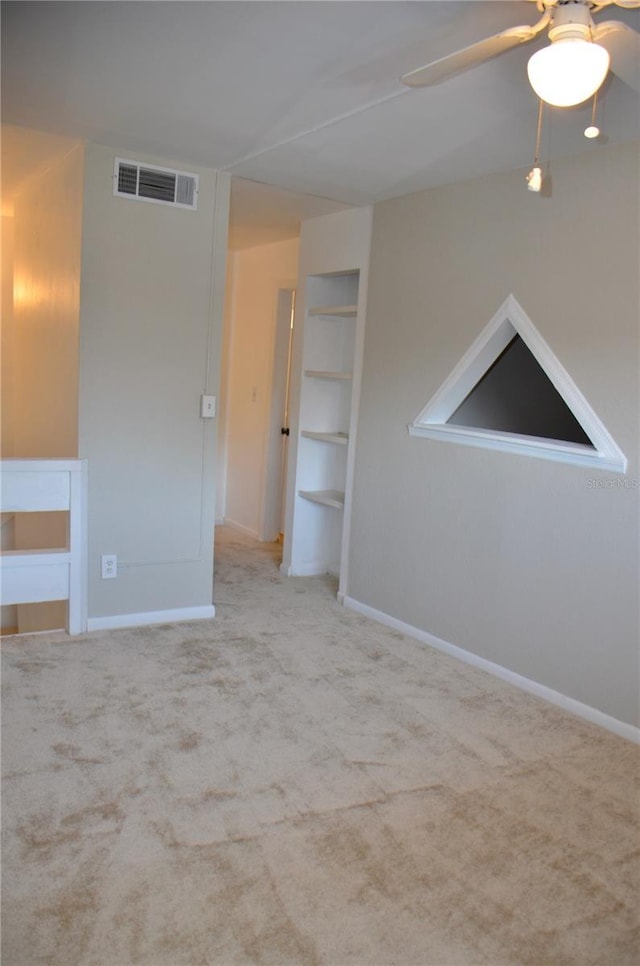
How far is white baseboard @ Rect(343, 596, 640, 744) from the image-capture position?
318cm

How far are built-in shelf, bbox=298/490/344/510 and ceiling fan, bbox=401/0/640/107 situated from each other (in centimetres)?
317

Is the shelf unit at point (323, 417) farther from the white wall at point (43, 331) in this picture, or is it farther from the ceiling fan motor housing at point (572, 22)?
the ceiling fan motor housing at point (572, 22)

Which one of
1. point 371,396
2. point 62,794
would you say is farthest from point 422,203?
point 62,794

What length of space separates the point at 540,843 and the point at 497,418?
2.28m

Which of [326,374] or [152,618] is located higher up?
[326,374]

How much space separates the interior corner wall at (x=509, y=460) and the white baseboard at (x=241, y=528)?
184cm

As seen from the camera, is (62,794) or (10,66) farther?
(10,66)

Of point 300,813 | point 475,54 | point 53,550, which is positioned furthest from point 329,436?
point 475,54

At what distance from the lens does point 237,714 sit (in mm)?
3125

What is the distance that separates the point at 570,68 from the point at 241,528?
5.13m

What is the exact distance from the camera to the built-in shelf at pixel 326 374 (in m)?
4.82

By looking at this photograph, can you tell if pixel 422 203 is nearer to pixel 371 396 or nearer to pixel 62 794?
pixel 371 396

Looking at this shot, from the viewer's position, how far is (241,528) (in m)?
6.58

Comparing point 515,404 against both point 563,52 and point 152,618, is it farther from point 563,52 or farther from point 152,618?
point 563,52
